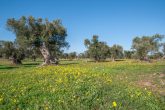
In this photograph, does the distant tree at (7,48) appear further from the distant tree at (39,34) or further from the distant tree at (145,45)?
the distant tree at (145,45)

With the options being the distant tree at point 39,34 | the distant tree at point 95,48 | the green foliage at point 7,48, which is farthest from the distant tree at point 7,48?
Answer: the distant tree at point 95,48

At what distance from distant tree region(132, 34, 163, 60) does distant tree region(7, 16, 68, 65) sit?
38.2 m

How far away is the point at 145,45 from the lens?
84125 millimetres

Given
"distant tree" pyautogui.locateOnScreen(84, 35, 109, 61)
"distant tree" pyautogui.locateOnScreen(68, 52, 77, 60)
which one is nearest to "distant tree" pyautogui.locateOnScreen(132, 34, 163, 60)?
"distant tree" pyautogui.locateOnScreen(84, 35, 109, 61)

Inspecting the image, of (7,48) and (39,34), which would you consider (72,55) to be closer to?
(7,48)

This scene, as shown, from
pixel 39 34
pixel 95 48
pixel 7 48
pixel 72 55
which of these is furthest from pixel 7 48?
pixel 72 55

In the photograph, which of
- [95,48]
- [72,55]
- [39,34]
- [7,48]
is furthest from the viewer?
[72,55]

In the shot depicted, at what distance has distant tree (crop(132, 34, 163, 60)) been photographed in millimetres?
84625

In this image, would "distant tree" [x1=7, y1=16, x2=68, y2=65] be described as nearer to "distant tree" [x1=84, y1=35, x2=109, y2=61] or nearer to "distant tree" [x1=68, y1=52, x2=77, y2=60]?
"distant tree" [x1=84, y1=35, x2=109, y2=61]

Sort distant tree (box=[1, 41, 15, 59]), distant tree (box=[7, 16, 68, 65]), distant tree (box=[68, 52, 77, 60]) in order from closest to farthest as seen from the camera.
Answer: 1. distant tree (box=[7, 16, 68, 65])
2. distant tree (box=[1, 41, 15, 59])
3. distant tree (box=[68, 52, 77, 60])

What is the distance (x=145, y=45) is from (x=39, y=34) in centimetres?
4498

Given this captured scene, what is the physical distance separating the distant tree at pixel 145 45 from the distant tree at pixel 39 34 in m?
38.2

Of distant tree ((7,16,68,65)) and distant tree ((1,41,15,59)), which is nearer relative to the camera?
distant tree ((7,16,68,65))

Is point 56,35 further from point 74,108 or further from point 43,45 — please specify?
point 74,108
